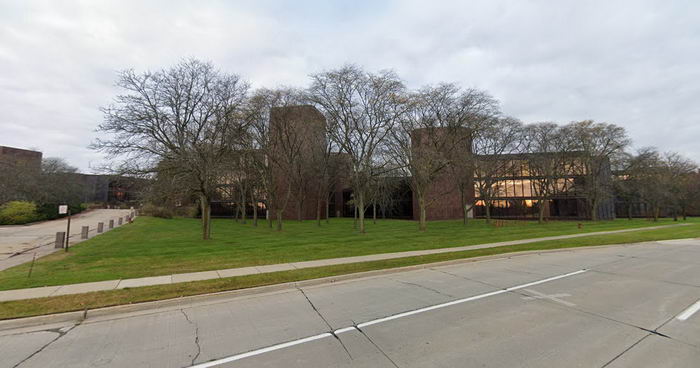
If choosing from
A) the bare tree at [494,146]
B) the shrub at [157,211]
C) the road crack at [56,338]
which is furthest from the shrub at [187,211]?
the road crack at [56,338]

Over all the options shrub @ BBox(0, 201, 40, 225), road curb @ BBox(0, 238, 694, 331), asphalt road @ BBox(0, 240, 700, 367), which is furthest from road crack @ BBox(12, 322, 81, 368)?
shrub @ BBox(0, 201, 40, 225)

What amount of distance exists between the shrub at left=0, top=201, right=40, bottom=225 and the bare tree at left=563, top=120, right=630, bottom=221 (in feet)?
201

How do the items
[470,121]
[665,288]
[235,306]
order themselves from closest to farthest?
[235,306], [665,288], [470,121]

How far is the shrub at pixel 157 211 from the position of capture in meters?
47.1

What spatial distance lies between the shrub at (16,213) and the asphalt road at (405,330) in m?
39.7

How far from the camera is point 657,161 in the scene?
149 feet

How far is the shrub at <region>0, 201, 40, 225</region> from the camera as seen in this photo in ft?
106

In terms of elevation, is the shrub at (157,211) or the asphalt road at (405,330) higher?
the shrub at (157,211)

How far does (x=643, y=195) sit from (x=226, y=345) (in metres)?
58.3

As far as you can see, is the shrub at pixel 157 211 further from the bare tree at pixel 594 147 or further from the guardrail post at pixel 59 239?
the bare tree at pixel 594 147

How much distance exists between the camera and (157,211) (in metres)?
48.0

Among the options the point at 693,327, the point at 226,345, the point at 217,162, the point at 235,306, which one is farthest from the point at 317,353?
the point at 217,162

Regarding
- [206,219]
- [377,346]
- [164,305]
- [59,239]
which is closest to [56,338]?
[164,305]

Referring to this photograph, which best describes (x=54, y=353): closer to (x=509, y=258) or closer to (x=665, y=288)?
(x=665, y=288)
